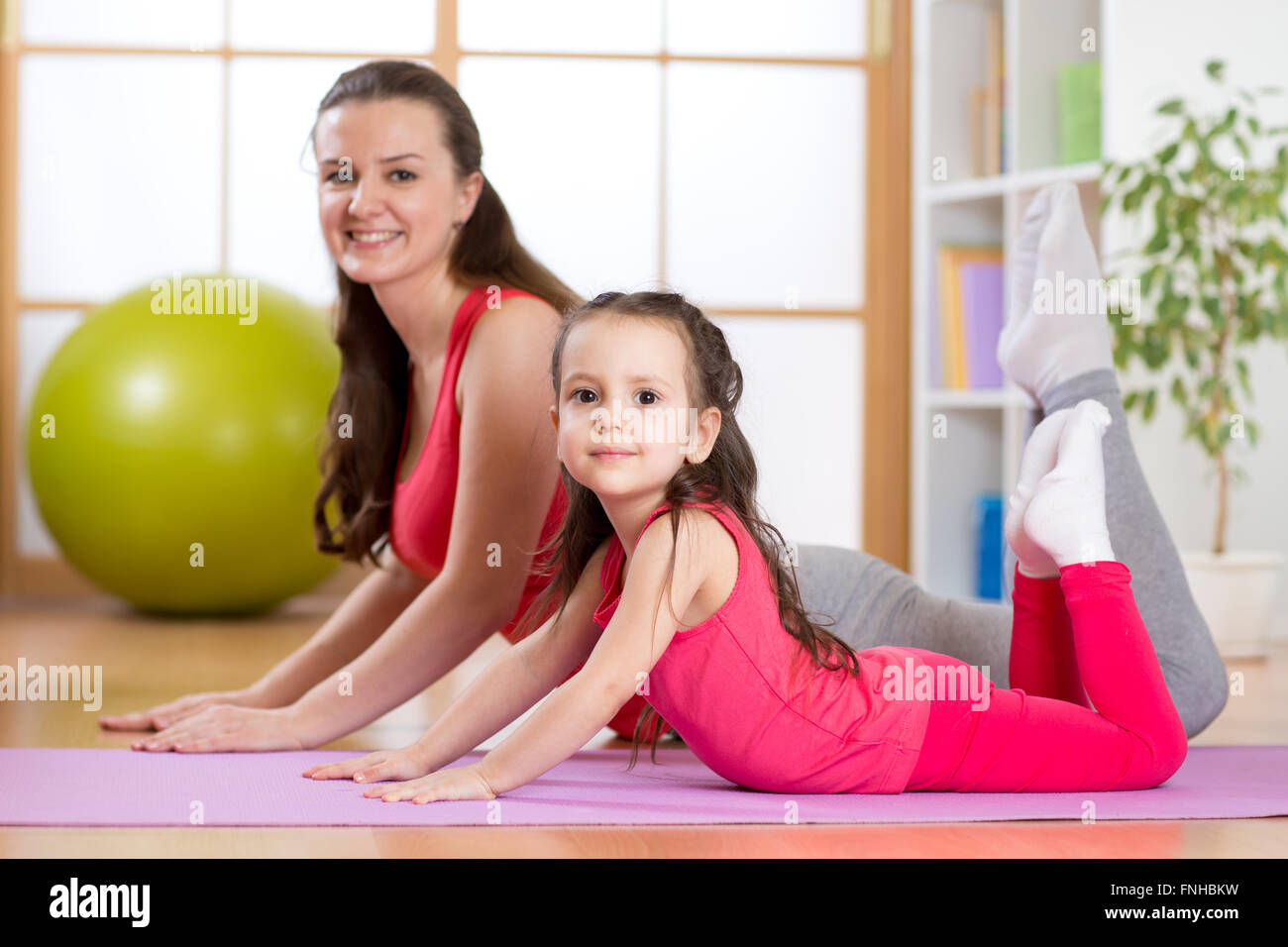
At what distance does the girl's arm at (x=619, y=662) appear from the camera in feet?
3.77

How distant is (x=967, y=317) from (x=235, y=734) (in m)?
2.17

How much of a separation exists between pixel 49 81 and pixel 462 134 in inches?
83.4

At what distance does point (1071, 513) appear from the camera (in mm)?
1325

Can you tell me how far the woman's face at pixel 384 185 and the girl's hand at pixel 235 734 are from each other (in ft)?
1.56

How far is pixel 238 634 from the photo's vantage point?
2.68 meters

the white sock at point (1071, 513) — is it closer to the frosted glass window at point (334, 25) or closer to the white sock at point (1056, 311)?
the white sock at point (1056, 311)

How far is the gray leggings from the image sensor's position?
4.87 ft

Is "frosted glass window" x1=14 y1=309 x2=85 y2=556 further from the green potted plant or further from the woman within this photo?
the green potted plant

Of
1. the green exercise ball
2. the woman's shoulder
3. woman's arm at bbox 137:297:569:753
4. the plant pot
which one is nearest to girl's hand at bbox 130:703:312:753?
woman's arm at bbox 137:297:569:753
